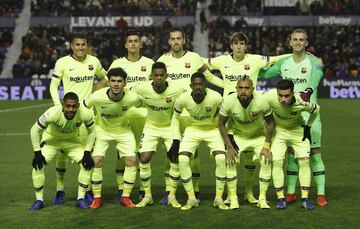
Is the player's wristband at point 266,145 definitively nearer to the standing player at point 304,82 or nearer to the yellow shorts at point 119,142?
the standing player at point 304,82

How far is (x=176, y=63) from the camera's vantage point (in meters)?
10.5

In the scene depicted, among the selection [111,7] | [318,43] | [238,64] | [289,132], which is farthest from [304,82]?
[111,7]

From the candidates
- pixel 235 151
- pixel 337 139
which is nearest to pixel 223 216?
pixel 235 151

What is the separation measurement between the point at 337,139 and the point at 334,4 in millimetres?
22030

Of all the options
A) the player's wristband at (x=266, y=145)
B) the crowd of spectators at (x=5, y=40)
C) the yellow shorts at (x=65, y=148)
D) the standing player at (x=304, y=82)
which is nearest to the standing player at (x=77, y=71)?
the yellow shorts at (x=65, y=148)

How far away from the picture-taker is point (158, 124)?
1009 cm

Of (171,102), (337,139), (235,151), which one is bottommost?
(337,139)

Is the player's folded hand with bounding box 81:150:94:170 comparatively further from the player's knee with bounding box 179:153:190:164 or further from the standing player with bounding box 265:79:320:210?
the standing player with bounding box 265:79:320:210

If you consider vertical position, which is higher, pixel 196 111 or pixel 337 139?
pixel 196 111

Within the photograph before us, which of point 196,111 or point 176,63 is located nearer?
point 196,111

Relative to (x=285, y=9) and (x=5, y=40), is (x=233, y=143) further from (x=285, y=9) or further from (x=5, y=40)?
(x=285, y=9)

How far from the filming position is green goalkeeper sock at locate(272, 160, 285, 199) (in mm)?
9414

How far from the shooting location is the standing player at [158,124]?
9.69 meters

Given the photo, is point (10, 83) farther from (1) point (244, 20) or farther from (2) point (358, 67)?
(2) point (358, 67)
